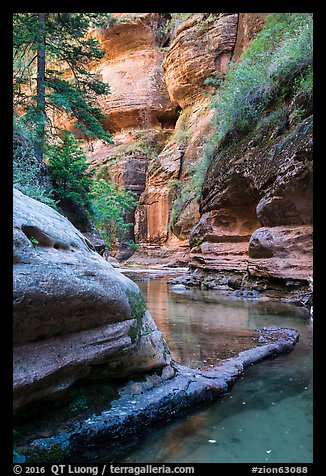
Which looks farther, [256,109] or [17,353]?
[256,109]

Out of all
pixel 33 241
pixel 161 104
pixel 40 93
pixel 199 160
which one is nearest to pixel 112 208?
pixel 199 160

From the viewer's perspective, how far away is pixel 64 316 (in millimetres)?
2658

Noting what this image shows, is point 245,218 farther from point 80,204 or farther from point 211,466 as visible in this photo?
point 211,466

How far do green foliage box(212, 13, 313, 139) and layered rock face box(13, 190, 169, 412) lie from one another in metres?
9.25

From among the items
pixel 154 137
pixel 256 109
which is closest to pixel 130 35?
pixel 154 137

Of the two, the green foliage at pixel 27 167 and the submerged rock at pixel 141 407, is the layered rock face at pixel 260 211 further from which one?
the green foliage at pixel 27 167

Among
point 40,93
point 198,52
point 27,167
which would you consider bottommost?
point 27,167

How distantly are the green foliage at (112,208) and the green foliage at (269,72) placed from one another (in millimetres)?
8739

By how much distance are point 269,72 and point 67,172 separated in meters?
7.52

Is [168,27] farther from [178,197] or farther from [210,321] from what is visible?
[210,321]

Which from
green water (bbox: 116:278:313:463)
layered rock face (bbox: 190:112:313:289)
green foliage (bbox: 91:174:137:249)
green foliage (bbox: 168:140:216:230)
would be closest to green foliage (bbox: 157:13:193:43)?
green foliage (bbox: 168:140:216:230)
